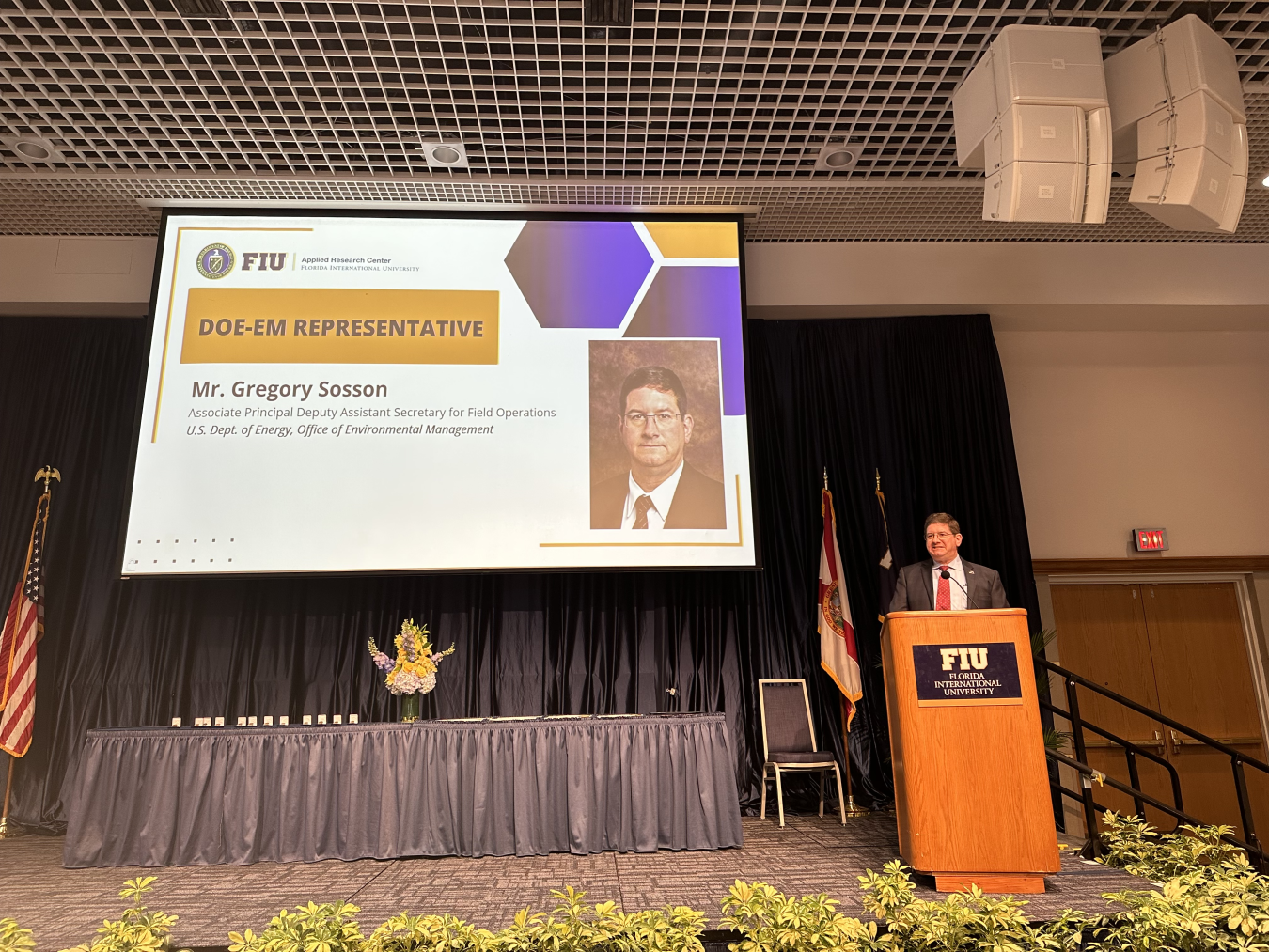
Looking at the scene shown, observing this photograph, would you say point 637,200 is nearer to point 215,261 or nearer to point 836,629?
point 215,261

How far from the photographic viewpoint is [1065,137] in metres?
3.75

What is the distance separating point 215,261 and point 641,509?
3098mm

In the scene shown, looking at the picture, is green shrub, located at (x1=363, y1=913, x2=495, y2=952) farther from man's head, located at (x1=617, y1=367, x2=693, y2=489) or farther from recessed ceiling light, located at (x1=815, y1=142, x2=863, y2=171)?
recessed ceiling light, located at (x1=815, y1=142, x2=863, y2=171)

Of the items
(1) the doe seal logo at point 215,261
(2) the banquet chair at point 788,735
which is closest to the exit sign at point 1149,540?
(2) the banquet chair at point 788,735

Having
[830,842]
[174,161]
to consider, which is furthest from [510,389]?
[830,842]

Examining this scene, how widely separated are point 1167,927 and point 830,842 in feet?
8.09

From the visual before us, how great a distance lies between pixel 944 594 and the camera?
392 cm

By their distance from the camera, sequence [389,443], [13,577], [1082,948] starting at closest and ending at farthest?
[1082,948]
[389,443]
[13,577]

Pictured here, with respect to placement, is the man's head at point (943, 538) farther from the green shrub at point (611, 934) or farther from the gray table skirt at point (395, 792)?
the green shrub at point (611, 934)

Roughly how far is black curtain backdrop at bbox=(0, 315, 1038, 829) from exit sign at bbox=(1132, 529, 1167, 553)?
963 mm

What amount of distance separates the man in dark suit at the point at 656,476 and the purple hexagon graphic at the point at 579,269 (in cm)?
51

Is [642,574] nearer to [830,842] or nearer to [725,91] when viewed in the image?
[830,842]

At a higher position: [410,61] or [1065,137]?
[410,61]

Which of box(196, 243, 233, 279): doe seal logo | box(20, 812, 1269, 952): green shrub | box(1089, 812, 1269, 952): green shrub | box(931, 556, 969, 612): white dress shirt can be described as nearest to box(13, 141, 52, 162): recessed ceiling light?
box(196, 243, 233, 279): doe seal logo
